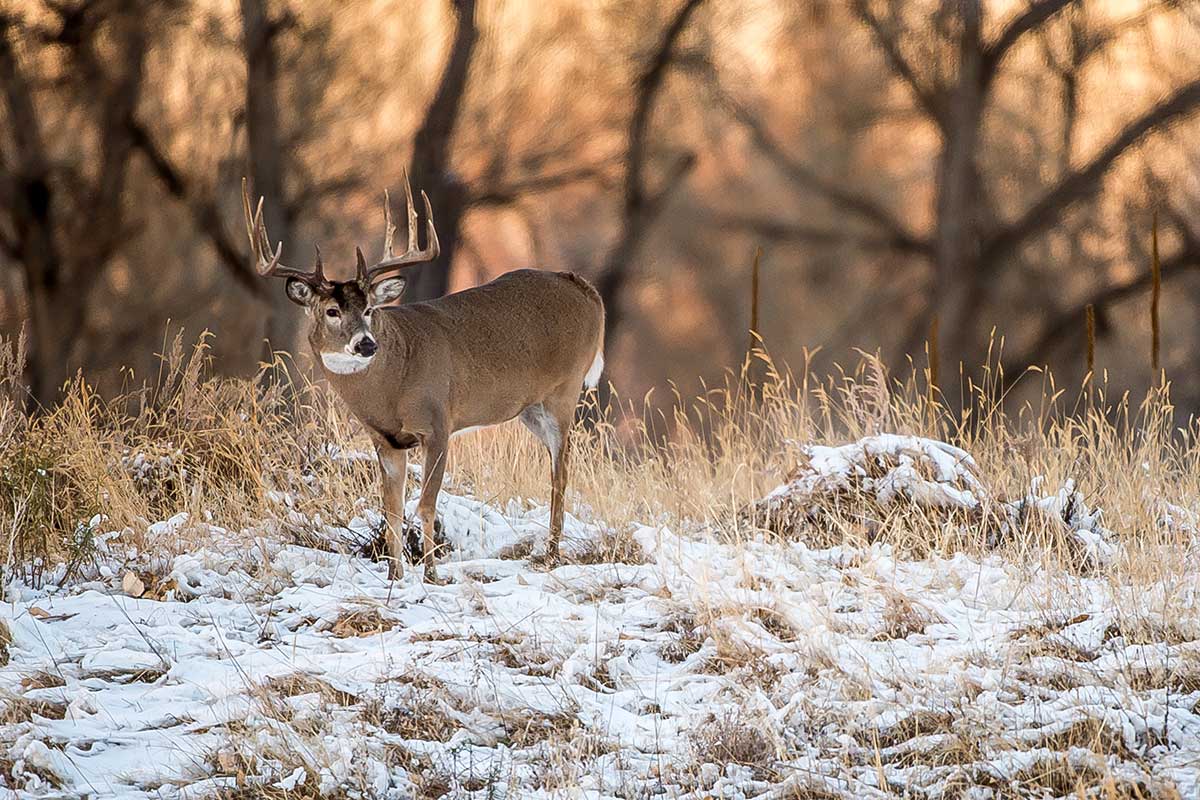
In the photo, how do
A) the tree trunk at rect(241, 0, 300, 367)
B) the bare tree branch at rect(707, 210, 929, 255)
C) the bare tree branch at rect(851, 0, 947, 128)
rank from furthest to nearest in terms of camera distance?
the bare tree branch at rect(707, 210, 929, 255), the bare tree branch at rect(851, 0, 947, 128), the tree trunk at rect(241, 0, 300, 367)

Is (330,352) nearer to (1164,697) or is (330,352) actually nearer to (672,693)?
(672,693)

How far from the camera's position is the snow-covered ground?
411 centimetres

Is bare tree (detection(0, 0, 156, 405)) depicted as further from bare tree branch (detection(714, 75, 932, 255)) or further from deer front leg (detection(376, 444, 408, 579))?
deer front leg (detection(376, 444, 408, 579))

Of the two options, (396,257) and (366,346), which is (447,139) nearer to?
(396,257)

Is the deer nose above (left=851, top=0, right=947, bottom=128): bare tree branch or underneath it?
above

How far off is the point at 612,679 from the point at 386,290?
8.16ft

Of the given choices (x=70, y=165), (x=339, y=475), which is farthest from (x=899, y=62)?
(x=339, y=475)

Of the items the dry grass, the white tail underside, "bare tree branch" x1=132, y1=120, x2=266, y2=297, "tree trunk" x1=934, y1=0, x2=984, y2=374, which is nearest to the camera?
the dry grass

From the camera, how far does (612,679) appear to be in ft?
16.2

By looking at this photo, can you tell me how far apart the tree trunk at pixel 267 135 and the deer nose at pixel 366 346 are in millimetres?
10853

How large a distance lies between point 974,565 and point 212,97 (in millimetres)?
13976

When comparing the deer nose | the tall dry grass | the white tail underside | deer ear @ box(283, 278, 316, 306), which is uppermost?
deer ear @ box(283, 278, 316, 306)

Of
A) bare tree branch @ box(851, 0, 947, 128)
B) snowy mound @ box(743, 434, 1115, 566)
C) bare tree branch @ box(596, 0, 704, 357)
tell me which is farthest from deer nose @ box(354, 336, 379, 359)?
bare tree branch @ box(851, 0, 947, 128)

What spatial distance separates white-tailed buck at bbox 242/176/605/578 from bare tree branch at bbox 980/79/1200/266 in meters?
12.0
